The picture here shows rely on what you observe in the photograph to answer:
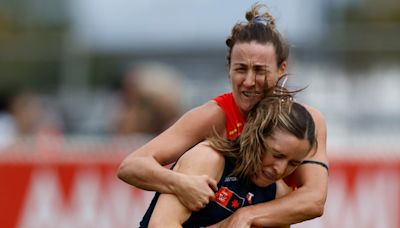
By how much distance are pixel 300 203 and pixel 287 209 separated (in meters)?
0.11

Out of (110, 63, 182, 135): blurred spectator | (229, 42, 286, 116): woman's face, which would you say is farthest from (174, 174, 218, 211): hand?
(110, 63, 182, 135): blurred spectator

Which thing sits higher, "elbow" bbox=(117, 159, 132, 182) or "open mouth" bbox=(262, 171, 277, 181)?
"open mouth" bbox=(262, 171, 277, 181)

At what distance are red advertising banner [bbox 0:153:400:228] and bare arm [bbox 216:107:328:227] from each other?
3725 millimetres

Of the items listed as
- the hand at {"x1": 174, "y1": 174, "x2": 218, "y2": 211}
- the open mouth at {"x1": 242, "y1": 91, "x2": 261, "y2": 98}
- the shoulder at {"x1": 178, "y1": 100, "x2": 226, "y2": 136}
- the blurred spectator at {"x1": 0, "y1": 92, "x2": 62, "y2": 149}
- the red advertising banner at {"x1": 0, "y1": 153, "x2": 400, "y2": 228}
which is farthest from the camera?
the blurred spectator at {"x1": 0, "y1": 92, "x2": 62, "y2": 149}

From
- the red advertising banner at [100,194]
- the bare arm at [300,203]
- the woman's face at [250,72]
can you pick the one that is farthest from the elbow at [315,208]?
the red advertising banner at [100,194]

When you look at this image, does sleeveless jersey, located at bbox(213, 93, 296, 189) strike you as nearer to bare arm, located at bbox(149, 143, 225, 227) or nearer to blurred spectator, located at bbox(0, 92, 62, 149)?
bare arm, located at bbox(149, 143, 225, 227)

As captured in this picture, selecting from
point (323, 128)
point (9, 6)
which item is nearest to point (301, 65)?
point (9, 6)

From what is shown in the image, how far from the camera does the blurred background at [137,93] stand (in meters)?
9.39

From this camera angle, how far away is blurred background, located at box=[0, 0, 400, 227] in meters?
9.39

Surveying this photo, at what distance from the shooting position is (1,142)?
10.9 metres

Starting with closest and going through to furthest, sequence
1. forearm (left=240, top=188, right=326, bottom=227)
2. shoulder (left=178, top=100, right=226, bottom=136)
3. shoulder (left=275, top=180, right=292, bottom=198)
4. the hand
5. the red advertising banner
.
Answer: the hand, forearm (left=240, top=188, right=326, bottom=227), shoulder (left=275, top=180, right=292, bottom=198), shoulder (left=178, top=100, right=226, bottom=136), the red advertising banner

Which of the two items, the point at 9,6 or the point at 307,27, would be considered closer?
the point at 307,27

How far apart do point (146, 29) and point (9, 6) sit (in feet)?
8.67

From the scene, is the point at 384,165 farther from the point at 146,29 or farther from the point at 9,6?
the point at 9,6
